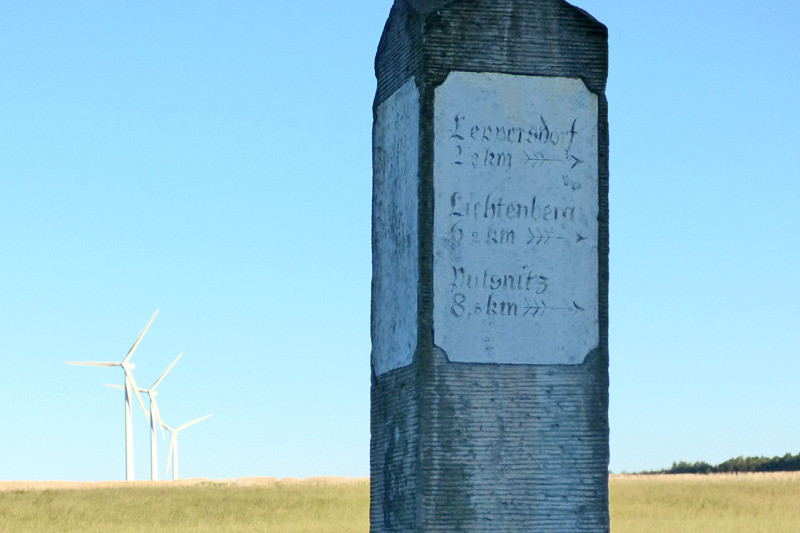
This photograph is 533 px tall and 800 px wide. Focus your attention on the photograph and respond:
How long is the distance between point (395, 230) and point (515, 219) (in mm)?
1490

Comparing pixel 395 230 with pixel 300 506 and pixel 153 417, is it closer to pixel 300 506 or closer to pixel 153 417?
pixel 300 506

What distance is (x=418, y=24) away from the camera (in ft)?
49.5

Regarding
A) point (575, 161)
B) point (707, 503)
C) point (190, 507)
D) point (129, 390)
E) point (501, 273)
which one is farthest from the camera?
point (129, 390)

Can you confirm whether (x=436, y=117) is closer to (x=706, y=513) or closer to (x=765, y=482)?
(x=706, y=513)

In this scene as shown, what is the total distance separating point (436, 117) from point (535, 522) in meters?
4.46

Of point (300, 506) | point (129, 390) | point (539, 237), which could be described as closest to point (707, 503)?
point (300, 506)

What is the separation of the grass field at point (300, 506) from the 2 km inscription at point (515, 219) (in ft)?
62.8

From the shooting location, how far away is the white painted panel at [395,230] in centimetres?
1499

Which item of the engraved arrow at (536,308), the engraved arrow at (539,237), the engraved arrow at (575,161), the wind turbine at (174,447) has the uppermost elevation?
the engraved arrow at (575,161)

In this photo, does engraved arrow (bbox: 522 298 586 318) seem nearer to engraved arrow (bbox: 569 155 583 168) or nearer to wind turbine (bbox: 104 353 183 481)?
engraved arrow (bbox: 569 155 583 168)

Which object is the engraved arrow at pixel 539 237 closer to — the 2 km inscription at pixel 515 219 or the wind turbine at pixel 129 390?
the 2 km inscription at pixel 515 219

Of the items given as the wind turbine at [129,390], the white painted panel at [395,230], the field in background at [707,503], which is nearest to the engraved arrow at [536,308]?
the white painted panel at [395,230]

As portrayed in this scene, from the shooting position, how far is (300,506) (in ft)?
140

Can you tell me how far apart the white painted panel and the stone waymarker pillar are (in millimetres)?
45
